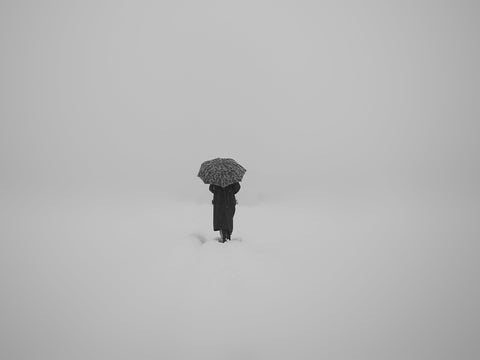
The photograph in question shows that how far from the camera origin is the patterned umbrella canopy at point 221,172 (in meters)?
5.49

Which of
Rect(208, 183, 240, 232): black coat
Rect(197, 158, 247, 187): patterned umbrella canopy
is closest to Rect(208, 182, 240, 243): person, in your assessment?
Rect(208, 183, 240, 232): black coat

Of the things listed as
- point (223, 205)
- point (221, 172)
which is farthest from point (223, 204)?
point (221, 172)

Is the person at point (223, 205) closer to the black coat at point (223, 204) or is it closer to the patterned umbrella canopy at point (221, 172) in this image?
the black coat at point (223, 204)

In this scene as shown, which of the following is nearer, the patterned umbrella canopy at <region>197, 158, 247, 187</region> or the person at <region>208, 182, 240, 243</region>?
the patterned umbrella canopy at <region>197, 158, 247, 187</region>

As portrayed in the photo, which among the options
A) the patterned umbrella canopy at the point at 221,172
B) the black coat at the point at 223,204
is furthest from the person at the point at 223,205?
the patterned umbrella canopy at the point at 221,172

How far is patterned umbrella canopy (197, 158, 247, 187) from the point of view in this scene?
5.49 m

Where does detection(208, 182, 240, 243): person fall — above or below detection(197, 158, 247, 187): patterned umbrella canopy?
below

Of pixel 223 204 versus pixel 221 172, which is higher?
pixel 221 172

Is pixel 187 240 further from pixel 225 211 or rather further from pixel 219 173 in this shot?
pixel 219 173

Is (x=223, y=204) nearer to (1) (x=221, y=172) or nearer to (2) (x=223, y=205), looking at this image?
(2) (x=223, y=205)

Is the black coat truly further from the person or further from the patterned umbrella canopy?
the patterned umbrella canopy

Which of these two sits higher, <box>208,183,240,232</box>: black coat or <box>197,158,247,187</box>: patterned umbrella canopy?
<box>197,158,247,187</box>: patterned umbrella canopy

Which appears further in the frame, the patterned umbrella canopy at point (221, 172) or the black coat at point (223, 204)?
the black coat at point (223, 204)

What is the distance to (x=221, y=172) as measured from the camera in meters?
5.54
